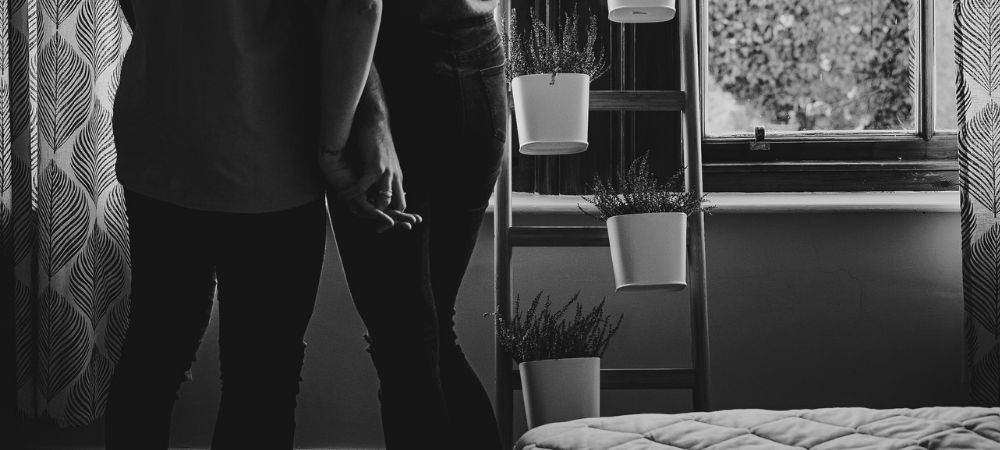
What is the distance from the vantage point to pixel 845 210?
215 cm

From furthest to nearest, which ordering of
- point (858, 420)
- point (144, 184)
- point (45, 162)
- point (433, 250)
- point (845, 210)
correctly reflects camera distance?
point (845, 210) → point (45, 162) → point (433, 250) → point (858, 420) → point (144, 184)

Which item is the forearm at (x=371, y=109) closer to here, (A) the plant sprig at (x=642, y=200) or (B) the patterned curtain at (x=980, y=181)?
(A) the plant sprig at (x=642, y=200)

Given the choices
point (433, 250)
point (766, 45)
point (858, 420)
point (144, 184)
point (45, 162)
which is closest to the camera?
point (144, 184)

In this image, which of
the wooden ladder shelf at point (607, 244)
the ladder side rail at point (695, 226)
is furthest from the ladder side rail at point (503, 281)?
the ladder side rail at point (695, 226)

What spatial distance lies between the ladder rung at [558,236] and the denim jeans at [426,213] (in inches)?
24.2

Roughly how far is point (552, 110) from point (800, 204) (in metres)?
0.71

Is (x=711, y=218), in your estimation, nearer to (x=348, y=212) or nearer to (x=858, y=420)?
(x=858, y=420)

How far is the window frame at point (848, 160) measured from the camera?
2229mm

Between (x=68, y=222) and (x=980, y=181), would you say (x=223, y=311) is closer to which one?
(x=68, y=222)

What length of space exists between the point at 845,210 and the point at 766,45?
48cm

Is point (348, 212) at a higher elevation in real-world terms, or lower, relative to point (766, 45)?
lower

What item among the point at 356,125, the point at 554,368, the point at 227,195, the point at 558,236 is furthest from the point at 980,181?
the point at 227,195

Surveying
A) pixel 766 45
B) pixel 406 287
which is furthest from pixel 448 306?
pixel 766 45

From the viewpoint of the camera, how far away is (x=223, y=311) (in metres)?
1.04
